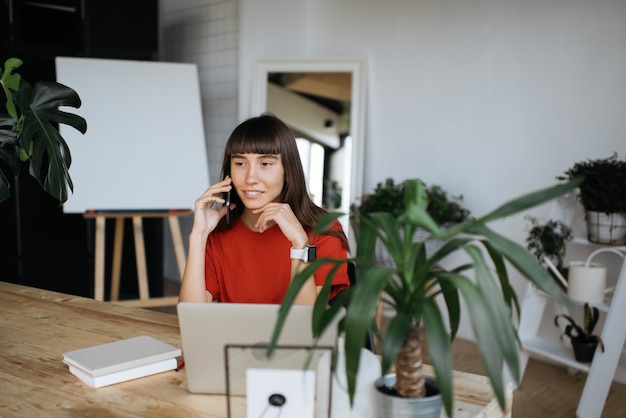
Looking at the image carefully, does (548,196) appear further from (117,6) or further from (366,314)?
(117,6)

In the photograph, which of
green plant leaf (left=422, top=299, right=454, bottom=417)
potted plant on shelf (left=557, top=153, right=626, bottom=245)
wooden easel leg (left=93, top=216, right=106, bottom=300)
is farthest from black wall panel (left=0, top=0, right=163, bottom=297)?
green plant leaf (left=422, top=299, right=454, bottom=417)

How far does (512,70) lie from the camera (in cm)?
398

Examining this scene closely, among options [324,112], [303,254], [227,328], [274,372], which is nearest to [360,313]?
[274,372]

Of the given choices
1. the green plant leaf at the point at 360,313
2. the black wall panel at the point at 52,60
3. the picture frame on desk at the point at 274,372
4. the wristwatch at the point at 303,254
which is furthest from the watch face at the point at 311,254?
the black wall panel at the point at 52,60

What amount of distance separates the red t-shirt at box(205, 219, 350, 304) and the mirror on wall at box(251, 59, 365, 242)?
2.59m

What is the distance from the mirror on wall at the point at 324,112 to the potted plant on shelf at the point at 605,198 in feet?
5.92

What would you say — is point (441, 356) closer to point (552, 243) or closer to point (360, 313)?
point (360, 313)

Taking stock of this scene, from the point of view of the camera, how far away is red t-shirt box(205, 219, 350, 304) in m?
2.10

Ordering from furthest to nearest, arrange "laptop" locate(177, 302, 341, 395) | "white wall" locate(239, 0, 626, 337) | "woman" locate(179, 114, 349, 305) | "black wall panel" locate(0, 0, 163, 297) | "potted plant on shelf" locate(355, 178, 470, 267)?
"black wall panel" locate(0, 0, 163, 297), "potted plant on shelf" locate(355, 178, 470, 267), "white wall" locate(239, 0, 626, 337), "woman" locate(179, 114, 349, 305), "laptop" locate(177, 302, 341, 395)

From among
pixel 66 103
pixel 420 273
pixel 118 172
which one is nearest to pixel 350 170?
pixel 118 172

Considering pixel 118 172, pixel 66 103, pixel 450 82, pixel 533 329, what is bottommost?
pixel 533 329

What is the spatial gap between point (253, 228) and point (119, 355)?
72cm

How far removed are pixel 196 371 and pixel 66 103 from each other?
0.99 metres

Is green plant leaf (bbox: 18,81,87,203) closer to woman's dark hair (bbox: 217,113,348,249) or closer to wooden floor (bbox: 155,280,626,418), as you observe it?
woman's dark hair (bbox: 217,113,348,249)
